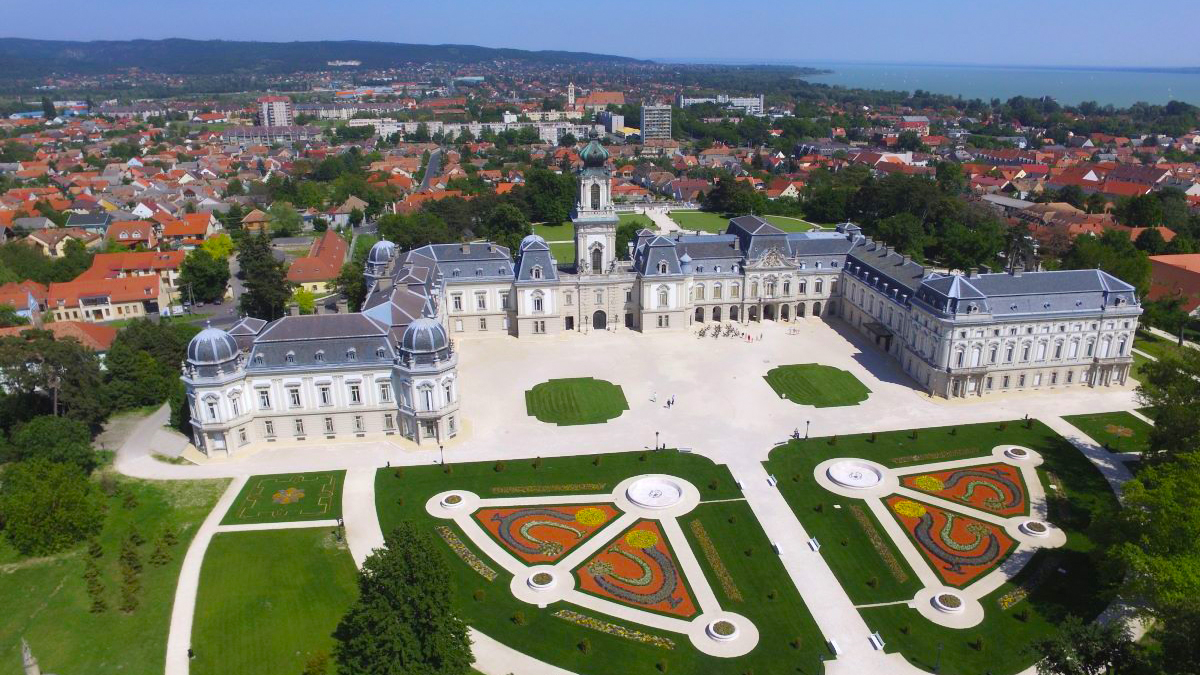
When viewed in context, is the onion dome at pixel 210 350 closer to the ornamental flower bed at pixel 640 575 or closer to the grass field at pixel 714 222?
the ornamental flower bed at pixel 640 575

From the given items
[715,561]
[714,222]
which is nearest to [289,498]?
[715,561]

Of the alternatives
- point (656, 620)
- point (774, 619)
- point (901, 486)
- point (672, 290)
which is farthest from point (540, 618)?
point (672, 290)

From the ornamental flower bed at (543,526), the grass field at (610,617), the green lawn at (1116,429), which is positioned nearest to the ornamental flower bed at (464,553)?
the grass field at (610,617)

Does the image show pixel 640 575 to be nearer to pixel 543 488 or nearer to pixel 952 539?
pixel 543 488

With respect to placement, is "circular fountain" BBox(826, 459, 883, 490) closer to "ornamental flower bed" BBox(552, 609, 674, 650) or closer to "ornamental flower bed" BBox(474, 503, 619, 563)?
"ornamental flower bed" BBox(474, 503, 619, 563)

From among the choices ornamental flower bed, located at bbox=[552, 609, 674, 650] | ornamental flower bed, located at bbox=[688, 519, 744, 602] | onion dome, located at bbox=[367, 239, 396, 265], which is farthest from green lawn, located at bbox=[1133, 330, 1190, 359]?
onion dome, located at bbox=[367, 239, 396, 265]
